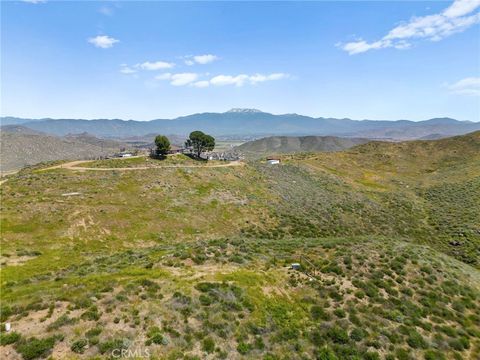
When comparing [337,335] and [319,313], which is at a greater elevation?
[319,313]

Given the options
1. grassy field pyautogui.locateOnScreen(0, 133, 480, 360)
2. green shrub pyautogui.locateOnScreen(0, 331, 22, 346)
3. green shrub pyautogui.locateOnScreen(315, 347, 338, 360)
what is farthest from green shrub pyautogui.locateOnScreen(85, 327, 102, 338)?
green shrub pyautogui.locateOnScreen(315, 347, 338, 360)

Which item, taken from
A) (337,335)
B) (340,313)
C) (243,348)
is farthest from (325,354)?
(243,348)

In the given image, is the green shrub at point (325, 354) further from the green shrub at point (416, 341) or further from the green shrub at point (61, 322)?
the green shrub at point (61, 322)

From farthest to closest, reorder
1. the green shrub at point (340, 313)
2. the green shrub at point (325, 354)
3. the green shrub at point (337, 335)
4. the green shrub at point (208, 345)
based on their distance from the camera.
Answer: the green shrub at point (340, 313) → the green shrub at point (337, 335) → the green shrub at point (325, 354) → the green shrub at point (208, 345)

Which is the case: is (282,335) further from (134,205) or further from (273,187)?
(273,187)

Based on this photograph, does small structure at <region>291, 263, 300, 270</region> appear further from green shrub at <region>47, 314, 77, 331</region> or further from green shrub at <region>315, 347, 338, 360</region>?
green shrub at <region>47, 314, 77, 331</region>

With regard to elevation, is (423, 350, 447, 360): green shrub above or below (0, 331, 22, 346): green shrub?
below

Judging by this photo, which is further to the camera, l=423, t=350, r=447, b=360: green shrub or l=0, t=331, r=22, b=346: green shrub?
l=423, t=350, r=447, b=360: green shrub

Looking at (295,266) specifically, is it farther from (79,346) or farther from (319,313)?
(79,346)

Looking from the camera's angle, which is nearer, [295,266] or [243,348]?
[243,348]

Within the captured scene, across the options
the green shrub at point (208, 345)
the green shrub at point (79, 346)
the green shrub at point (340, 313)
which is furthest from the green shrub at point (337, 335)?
the green shrub at point (79, 346)
